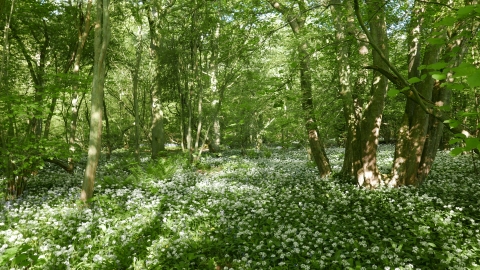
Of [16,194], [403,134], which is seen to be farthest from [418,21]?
[16,194]

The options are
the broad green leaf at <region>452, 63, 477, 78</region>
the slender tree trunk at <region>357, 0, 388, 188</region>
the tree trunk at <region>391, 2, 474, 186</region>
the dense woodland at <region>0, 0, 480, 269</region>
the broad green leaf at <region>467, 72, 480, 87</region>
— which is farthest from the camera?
the slender tree trunk at <region>357, 0, 388, 188</region>

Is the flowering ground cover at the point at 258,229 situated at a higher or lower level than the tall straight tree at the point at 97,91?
lower

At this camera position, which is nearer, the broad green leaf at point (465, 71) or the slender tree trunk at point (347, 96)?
the broad green leaf at point (465, 71)

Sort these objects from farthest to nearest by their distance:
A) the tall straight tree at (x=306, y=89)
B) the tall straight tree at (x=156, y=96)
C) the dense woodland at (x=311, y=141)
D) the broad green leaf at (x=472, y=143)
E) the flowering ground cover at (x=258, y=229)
→ the tall straight tree at (x=156, y=96), the tall straight tree at (x=306, y=89), the flowering ground cover at (x=258, y=229), the dense woodland at (x=311, y=141), the broad green leaf at (x=472, y=143)

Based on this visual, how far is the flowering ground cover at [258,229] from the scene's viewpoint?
5.07 m

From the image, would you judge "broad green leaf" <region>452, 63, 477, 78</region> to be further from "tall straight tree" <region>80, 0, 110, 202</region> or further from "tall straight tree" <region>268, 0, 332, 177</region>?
"tall straight tree" <region>80, 0, 110, 202</region>

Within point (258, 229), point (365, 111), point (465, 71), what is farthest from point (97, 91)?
point (365, 111)

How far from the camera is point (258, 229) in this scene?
6.41 m

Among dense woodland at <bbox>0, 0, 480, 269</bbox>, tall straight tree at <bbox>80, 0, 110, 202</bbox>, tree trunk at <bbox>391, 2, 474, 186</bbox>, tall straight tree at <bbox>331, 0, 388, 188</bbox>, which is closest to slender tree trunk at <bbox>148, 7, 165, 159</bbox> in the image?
dense woodland at <bbox>0, 0, 480, 269</bbox>

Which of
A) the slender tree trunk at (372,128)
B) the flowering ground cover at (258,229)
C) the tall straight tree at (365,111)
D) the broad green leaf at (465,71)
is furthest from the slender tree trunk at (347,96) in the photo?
the broad green leaf at (465,71)

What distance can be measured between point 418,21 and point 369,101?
8.32 feet

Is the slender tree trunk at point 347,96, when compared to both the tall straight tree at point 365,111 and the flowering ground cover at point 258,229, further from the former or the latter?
the flowering ground cover at point 258,229

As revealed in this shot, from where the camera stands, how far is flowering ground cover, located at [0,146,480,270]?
5.07 meters

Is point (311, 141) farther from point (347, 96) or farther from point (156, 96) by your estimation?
point (156, 96)
